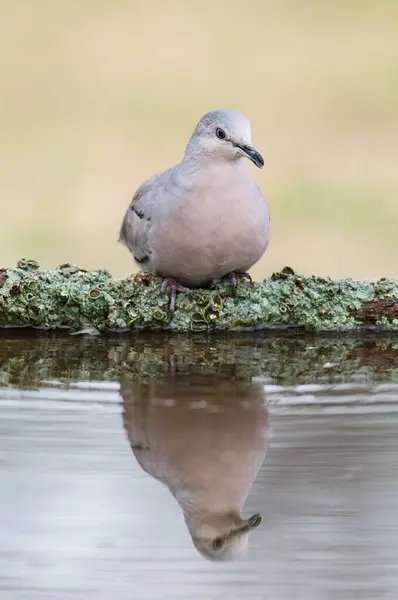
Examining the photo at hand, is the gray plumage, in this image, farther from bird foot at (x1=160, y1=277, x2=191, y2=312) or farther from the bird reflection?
the bird reflection

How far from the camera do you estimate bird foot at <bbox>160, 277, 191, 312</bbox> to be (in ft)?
12.9

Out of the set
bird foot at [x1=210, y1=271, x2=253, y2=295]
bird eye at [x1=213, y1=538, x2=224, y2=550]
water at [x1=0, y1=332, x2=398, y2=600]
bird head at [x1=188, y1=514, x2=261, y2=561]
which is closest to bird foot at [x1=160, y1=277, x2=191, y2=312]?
bird foot at [x1=210, y1=271, x2=253, y2=295]

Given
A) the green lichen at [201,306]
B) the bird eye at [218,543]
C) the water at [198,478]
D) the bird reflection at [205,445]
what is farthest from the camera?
the green lichen at [201,306]

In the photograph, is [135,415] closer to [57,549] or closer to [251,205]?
[57,549]

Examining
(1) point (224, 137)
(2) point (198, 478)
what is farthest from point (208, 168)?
(2) point (198, 478)

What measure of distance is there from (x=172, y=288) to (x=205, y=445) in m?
1.58

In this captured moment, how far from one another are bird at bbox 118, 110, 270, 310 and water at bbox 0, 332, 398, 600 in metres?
0.58

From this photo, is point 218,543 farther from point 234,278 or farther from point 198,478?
point 234,278

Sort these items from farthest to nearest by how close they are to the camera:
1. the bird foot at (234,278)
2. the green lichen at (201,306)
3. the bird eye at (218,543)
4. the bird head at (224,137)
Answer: the bird foot at (234,278) → the green lichen at (201,306) → the bird head at (224,137) → the bird eye at (218,543)

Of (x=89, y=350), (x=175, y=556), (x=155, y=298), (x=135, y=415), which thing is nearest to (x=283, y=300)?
(x=155, y=298)

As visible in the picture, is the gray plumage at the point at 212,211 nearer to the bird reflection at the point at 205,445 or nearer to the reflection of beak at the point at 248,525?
the bird reflection at the point at 205,445

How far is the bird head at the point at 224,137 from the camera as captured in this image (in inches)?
149

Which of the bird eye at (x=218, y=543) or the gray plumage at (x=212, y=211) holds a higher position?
the gray plumage at (x=212, y=211)

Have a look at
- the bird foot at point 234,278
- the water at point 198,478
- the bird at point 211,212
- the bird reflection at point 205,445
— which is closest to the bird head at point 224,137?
the bird at point 211,212
